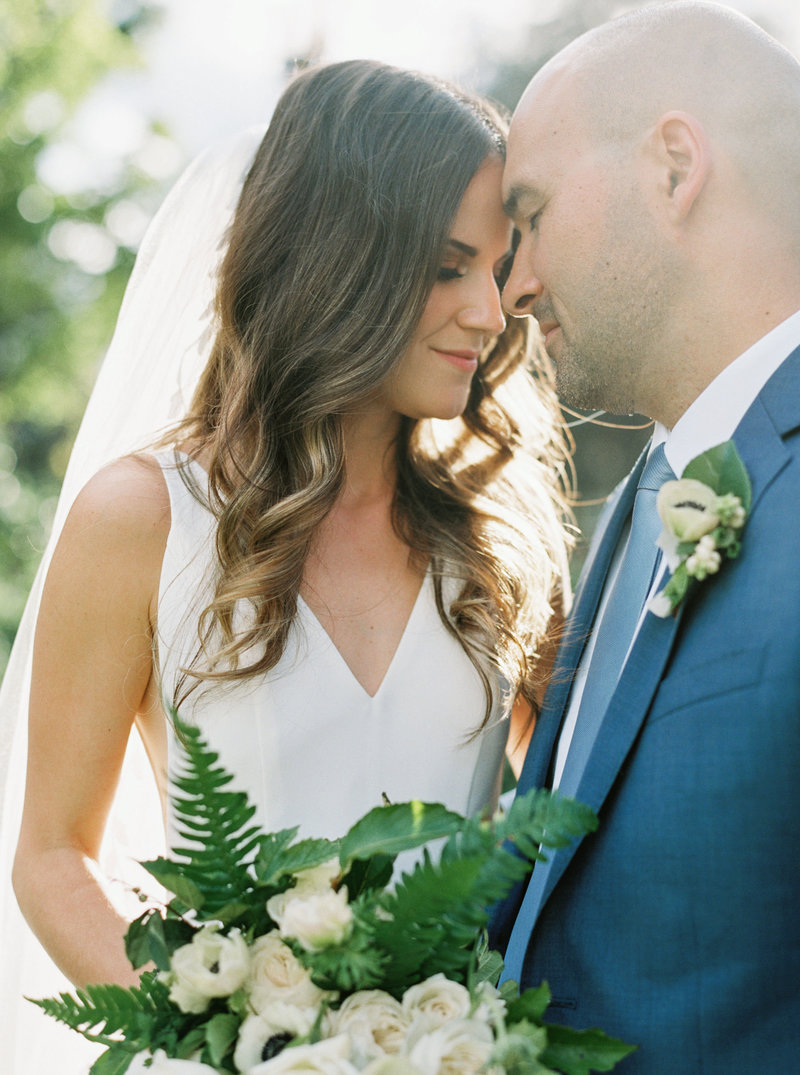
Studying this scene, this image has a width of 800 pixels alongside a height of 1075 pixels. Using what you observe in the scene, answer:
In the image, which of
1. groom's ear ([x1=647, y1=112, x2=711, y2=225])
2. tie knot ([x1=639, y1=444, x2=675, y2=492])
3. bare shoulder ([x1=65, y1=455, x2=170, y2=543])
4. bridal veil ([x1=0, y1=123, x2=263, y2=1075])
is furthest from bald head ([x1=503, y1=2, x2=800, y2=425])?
bare shoulder ([x1=65, y1=455, x2=170, y2=543])

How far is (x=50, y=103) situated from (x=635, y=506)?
12041 millimetres

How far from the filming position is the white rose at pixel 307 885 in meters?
1.50

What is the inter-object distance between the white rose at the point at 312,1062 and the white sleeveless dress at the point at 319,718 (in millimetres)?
1206

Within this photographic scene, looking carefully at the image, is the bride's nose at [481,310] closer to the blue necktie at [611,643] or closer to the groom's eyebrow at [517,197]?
the groom's eyebrow at [517,197]

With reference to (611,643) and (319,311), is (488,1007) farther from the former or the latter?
(319,311)

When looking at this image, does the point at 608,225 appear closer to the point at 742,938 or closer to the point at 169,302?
the point at 169,302

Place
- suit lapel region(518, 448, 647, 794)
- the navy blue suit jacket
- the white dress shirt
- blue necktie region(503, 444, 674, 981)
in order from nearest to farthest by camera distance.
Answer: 1. the navy blue suit jacket
2. blue necktie region(503, 444, 674, 981)
3. the white dress shirt
4. suit lapel region(518, 448, 647, 794)

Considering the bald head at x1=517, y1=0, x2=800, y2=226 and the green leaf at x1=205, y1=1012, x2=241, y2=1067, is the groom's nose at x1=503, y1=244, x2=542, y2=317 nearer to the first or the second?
the bald head at x1=517, y1=0, x2=800, y2=226

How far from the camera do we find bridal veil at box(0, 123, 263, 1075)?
9.12 feet

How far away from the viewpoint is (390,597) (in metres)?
2.85

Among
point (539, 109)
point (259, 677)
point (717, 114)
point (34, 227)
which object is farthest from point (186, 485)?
point (34, 227)

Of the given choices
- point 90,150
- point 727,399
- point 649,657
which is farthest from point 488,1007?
point 90,150

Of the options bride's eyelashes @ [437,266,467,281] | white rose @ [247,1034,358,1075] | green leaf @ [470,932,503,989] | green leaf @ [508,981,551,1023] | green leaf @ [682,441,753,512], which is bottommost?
green leaf @ [470,932,503,989]

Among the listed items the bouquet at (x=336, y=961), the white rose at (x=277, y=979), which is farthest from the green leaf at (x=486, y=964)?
the white rose at (x=277, y=979)
